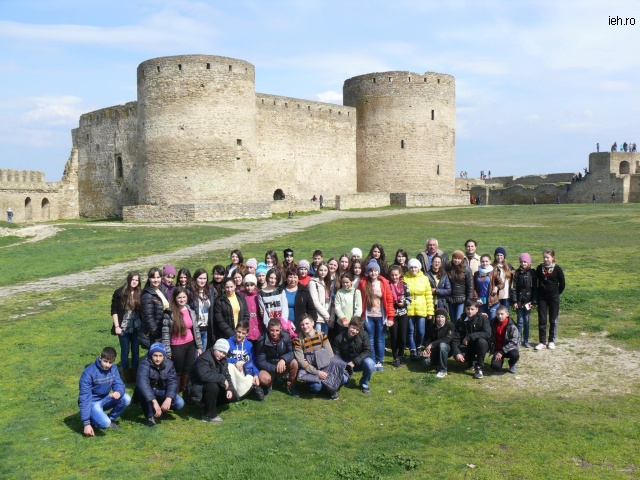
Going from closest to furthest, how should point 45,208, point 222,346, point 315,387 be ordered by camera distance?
point 222,346 < point 315,387 < point 45,208

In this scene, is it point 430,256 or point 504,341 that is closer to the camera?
point 504,341

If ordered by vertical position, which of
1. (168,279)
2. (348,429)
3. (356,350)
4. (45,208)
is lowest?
(348,429)

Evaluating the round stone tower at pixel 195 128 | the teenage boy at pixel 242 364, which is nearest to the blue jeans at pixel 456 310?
the teenage boy at pixel 242 364

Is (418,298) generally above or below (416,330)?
above

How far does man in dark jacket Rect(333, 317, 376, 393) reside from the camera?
24.7 ft

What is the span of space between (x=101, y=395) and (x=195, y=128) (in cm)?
2689

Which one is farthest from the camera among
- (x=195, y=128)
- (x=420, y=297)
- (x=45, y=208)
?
(x=45, y=208)

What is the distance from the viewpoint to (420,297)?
8547 millimetres

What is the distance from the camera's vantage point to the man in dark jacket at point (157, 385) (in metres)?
6.50

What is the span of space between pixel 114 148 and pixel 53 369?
33.0 meters

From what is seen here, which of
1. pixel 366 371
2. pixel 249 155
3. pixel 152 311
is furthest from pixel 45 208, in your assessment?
pixel 366 371

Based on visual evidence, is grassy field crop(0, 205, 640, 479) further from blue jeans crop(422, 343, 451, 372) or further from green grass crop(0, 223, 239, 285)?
green grass crop(0, 223, 239, 285)

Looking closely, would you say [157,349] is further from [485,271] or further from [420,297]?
[485,271]

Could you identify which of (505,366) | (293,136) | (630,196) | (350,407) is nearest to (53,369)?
(350,407)
